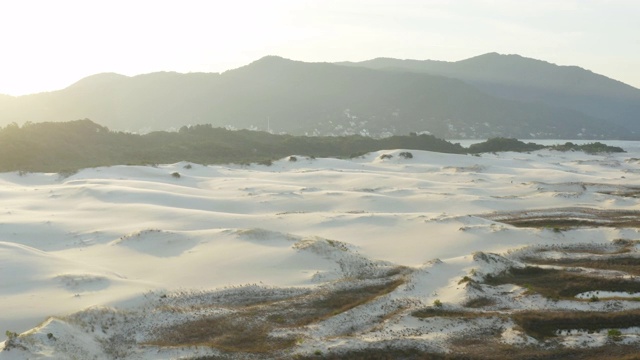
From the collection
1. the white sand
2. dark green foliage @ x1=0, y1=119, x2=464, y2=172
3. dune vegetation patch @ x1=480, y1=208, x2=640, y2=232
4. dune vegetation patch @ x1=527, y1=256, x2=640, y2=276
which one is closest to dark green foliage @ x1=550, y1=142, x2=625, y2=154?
dark green foliage @ x1=0, y1=119, x2=464, y2=172

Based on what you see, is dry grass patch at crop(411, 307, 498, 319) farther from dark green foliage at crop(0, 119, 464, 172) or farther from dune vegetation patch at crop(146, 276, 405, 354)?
dark green foliage at crop(0, 119, 464, 172)

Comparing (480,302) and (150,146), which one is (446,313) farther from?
(150,146)

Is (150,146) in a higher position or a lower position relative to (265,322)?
higher

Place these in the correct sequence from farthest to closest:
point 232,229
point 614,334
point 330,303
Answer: point 232,229 → point 330,303 → point 614,334

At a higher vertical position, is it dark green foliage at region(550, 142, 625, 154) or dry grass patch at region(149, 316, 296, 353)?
dark green foliage at region(550, 142, 625, 154)

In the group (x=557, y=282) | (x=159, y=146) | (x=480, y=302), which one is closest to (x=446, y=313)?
(x=480, y=302)

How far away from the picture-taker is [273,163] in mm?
77938

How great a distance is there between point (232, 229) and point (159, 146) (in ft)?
205

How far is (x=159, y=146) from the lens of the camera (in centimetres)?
9500

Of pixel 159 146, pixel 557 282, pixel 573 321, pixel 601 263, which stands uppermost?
pixel 159 146

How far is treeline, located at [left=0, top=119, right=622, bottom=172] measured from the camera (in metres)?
74.6

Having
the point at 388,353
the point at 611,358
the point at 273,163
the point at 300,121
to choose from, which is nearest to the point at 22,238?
the point at 388,353

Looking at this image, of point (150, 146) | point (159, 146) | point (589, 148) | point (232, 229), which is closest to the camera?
point (232, 229)

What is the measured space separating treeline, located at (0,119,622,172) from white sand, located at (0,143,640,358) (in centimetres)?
1427
